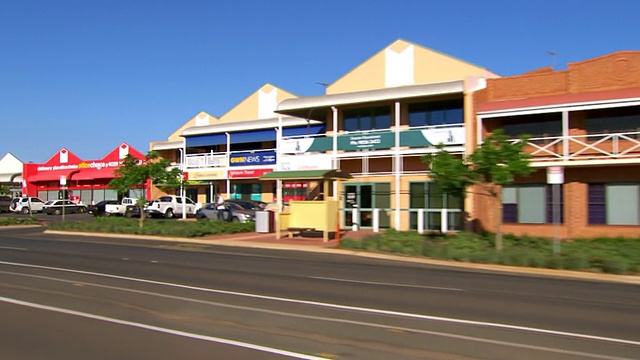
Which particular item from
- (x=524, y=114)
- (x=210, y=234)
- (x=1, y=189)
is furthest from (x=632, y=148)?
(x=1, y=189)

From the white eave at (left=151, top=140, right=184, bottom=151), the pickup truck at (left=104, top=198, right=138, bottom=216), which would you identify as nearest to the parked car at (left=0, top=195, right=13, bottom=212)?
the pickup truck at (left=104, top=198, right=138, bottom=216)

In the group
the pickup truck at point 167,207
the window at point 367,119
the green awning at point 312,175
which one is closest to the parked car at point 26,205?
the pickup truck at point 167,207

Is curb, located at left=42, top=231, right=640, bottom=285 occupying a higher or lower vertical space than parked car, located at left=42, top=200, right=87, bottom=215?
lower

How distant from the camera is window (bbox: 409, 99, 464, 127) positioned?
28.6m

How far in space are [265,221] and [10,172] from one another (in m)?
A: 54.2

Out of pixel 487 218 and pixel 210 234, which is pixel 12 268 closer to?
pixel 210 234

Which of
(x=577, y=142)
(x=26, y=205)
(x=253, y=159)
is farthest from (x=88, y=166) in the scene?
(x=577, y=142)

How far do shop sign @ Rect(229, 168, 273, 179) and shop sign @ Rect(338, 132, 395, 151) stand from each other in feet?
33.1

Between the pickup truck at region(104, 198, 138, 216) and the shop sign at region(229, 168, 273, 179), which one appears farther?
the pickup truck at region(104, 198, 138, 216)

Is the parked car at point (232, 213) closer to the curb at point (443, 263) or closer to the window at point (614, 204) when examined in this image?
the curb at point (443, 263)

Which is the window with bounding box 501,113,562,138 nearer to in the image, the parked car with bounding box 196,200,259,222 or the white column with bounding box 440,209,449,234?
the white column with bounding box 440,209,449,234

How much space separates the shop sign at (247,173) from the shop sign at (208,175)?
783mm

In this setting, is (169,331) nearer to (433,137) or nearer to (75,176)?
(433,137)

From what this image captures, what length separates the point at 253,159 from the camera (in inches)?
1553
